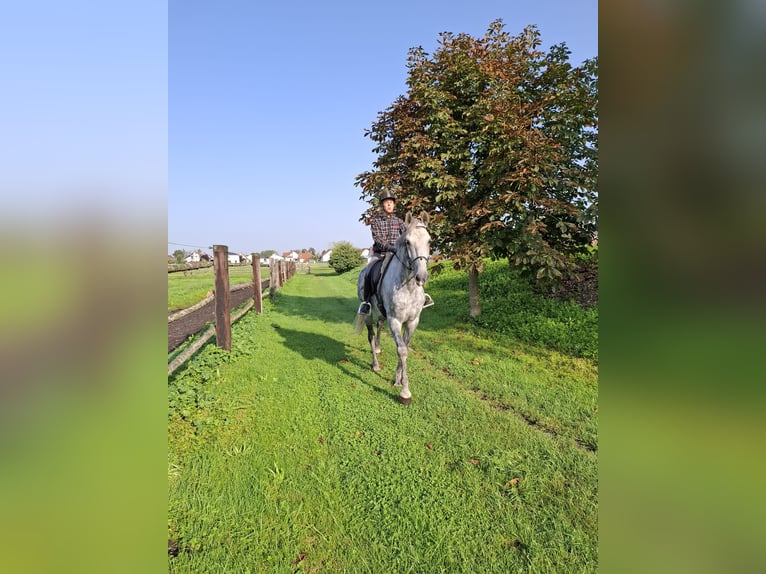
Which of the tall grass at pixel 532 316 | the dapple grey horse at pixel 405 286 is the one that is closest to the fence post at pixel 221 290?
the dapple grey horse at pixel 405 286

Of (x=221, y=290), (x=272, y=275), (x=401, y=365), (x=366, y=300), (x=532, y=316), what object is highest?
(x=272, y=275)

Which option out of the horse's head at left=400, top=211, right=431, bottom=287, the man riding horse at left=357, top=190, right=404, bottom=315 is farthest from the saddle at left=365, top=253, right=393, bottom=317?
the horse's head at left=400, top=211, right=431, bottom=287

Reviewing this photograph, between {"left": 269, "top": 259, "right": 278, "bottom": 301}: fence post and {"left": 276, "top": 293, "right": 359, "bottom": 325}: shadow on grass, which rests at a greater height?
{"left": 269, "top": 259, "right": 278, "bottom": 301}: fence post

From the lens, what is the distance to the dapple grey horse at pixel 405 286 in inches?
180

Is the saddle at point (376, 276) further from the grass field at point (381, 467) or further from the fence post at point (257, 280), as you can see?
the fence post at point (257, 280)

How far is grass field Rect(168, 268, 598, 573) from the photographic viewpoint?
8.13ft

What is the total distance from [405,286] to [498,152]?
4100mm

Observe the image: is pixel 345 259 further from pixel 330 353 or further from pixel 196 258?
pixel 330 353

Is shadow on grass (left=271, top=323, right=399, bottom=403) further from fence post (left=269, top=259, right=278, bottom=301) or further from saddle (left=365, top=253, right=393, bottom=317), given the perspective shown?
fence post (left=269, top=259, right=278, bottom=301)

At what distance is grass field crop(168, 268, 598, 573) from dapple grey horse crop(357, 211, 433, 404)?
0.62 metres

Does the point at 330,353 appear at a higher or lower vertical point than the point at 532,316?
lower

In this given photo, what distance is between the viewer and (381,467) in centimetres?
340

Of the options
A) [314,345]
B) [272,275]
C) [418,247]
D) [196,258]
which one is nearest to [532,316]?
[314,345]
